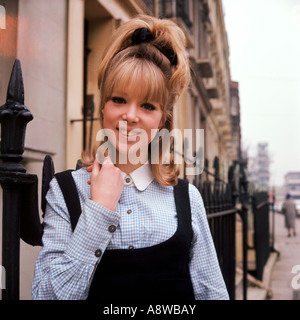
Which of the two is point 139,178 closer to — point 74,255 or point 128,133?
point 128,133

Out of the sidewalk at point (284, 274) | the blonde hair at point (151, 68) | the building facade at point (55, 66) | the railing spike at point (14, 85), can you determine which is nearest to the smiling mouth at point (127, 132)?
the blonde hair at point (151, 68)

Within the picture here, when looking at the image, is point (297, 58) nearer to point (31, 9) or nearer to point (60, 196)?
point (60, 196)

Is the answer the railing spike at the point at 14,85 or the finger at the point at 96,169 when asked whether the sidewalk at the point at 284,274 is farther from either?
the railing spike at the point at 14,85

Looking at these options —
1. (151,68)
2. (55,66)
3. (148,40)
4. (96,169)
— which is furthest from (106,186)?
(55,66)

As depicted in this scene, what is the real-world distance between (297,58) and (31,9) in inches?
96.7

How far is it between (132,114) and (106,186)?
26cm

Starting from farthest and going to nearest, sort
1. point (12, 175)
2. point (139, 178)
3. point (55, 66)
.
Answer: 1. point (55, 66)
2. point (139, 178)
3. point (12, 175)

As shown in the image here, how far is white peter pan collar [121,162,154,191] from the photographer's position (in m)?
1.33

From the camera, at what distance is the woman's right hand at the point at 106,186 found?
3.62ft

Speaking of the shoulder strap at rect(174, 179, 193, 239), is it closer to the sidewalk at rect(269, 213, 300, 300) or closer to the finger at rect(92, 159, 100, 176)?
the finger at rect(92, 159, 100, 176)

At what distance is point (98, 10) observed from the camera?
520 cm

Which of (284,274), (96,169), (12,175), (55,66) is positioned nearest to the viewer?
(12,175)

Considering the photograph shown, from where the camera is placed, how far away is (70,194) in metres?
1.20

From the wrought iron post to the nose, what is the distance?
1.02 ft
